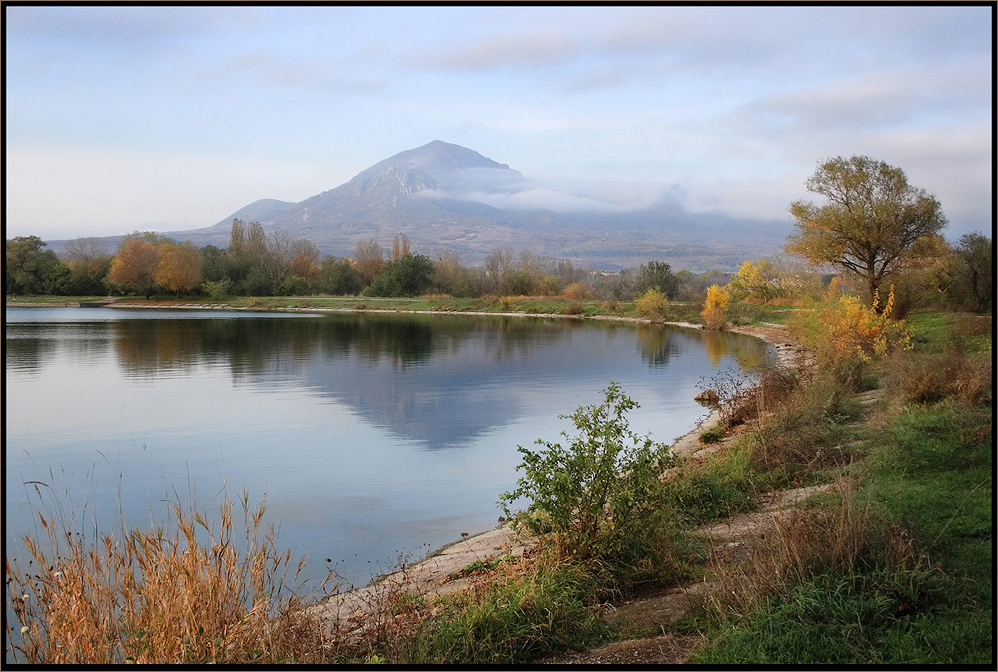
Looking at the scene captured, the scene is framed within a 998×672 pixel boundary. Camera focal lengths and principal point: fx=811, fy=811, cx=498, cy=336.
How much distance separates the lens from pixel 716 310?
40.8 metres

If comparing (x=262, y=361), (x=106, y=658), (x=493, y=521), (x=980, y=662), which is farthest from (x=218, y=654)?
(x=262, y=361)

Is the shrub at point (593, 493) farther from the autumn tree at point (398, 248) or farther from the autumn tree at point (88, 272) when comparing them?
the autumn tree at point (88, 272)

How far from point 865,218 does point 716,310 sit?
16955 mm

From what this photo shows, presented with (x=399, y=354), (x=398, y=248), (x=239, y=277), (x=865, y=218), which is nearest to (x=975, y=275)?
(x=865, y=218)

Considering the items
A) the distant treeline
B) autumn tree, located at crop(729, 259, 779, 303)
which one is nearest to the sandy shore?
autumn tree, located at crop(729, 259, 779, 303)

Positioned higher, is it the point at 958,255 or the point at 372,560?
the point at 958,255

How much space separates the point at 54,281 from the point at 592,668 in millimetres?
69937

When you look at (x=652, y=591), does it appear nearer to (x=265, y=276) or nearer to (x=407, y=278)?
(x=407, y=278)

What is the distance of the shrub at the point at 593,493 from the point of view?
565 cm

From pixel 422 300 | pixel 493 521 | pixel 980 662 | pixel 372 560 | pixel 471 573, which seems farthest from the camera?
pixel 422 300

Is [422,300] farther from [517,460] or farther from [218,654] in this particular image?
[218,654]

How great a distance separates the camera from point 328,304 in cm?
6141

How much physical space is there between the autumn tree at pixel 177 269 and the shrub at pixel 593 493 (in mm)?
63634

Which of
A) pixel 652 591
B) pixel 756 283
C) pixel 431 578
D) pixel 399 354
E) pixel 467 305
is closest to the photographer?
pixel 652 591
